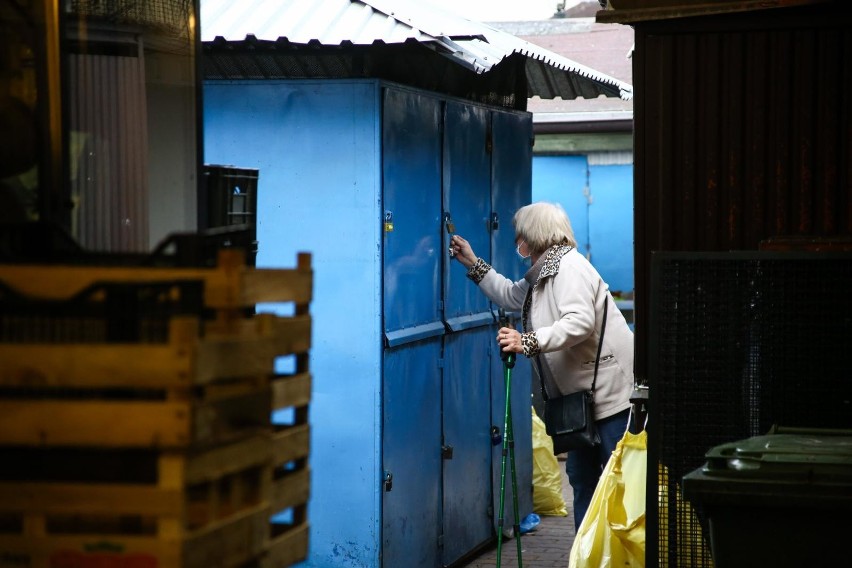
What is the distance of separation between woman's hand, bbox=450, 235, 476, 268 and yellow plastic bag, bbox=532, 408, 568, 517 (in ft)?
7.43

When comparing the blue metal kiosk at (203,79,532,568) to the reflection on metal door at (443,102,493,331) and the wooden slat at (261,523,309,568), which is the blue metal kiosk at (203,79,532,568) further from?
the wooden slat at (261,523,309,568)

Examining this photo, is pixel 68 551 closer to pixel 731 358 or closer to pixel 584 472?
pixel 731 358

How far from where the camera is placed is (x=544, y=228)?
750 cm

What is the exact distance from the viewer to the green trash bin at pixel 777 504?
420cm

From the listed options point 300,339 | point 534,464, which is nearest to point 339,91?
point 300,339

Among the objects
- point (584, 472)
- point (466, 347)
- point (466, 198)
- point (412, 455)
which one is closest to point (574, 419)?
point (584, 472)

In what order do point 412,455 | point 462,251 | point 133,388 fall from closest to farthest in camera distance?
point 133,388 → point 412,455 → point 462,251

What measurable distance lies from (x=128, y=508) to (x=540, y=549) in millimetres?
5739

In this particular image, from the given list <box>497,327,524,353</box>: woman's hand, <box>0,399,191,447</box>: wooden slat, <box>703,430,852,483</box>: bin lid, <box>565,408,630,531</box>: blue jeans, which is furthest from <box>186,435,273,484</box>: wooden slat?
<box>565,408,630,531</box>: blue jeans

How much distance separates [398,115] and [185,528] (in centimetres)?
416

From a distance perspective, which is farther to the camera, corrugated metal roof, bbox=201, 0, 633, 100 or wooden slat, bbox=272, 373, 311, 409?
corrugated metal roof, bbox=201, 0, 633, 100

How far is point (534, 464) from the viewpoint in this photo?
981 centimetres

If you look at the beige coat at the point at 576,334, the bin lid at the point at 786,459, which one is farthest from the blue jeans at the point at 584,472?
the bin lid at the point at 786,459

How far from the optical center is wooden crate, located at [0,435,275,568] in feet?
10.7
